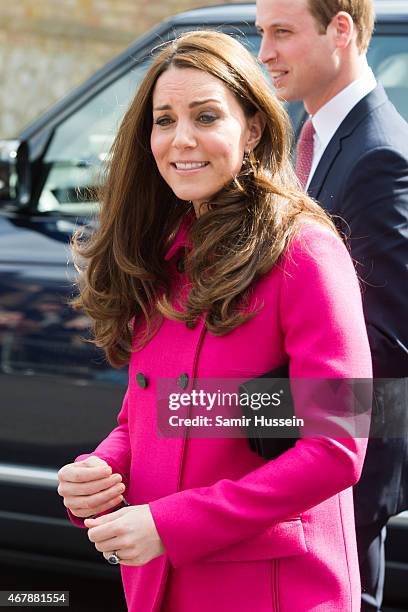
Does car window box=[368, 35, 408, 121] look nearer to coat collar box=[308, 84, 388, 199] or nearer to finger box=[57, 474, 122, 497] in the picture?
coat collar box=[308, 84, 388, 199]

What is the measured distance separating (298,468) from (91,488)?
400 millimetres

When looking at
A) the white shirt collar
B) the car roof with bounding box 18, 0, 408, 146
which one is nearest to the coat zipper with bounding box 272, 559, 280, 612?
the white shirt collar

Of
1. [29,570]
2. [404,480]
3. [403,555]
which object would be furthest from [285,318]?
[29,570]

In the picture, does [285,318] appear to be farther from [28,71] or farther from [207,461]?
[28,71]

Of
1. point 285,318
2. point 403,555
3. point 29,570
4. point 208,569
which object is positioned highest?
point 285,318

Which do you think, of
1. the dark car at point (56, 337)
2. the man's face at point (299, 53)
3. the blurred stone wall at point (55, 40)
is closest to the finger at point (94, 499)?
the man's face at point (299, 53)

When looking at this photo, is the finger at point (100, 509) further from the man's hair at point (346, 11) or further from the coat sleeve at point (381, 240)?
the man's hair at point (346, 11)

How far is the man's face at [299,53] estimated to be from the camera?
2615 mm

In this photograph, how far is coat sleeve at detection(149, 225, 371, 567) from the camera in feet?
5.47

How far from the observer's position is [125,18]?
32.0ft

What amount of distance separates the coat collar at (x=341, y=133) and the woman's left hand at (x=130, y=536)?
1059 millimetres

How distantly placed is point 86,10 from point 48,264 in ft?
22.3

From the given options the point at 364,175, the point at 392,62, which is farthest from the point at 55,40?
the point at 364,175

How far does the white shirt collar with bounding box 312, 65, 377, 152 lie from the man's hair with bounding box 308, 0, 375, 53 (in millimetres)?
112
